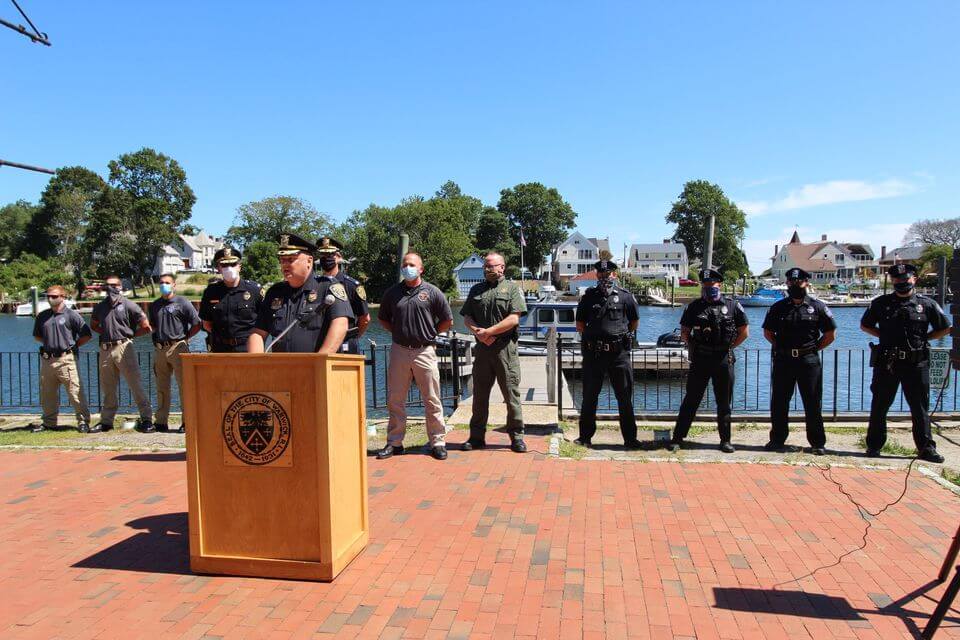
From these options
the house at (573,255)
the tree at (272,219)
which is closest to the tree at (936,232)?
the house at (573,255)

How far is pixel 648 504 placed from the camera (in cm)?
479

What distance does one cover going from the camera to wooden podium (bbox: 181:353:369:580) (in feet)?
11.2

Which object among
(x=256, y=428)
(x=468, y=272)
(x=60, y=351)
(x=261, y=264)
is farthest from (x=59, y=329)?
(x=468, y=272)

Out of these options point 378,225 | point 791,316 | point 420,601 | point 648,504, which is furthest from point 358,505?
point 378,225

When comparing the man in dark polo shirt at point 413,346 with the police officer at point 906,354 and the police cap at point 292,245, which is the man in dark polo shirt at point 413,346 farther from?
the police officer at point 906,354

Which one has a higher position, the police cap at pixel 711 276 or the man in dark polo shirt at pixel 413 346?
the police cap at pixel 711 276

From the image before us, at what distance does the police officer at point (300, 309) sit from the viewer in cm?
432

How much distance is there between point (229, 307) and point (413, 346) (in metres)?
2.05

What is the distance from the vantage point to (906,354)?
20.2ft

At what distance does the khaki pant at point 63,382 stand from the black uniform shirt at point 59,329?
17 centimetres

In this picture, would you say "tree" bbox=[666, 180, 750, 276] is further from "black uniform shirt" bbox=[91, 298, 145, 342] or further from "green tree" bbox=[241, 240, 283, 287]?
"black uniform shirt" bbox=[91, 298, 145, 342]

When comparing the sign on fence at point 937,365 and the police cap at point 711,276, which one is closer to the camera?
the police cap at point 711,276

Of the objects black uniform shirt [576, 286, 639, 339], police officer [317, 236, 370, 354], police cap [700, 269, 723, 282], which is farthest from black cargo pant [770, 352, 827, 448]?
police officer [317, 236, 370, 354]

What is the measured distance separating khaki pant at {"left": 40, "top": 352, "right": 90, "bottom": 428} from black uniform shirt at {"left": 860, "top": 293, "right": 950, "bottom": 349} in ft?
31.8
